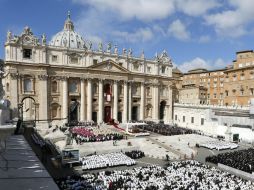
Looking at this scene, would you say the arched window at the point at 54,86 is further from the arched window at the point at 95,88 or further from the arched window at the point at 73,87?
the arched window at the point at 95,88

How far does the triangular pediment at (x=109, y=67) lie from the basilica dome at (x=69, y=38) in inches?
878

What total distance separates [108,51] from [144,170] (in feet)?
116

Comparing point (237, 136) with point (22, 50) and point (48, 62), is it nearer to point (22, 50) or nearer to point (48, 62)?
point (48, 62)

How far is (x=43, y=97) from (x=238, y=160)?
3512 cm

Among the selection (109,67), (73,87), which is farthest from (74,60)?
(109,67)

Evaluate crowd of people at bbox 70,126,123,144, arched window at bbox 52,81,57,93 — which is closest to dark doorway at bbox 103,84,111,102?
arched window at bbox 52,81,57,93

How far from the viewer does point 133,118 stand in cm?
6238

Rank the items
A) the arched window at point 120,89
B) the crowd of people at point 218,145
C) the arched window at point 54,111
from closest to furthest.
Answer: the crowd of people at point 218,145, the arched window at point 54,111, the arched window at point 120,89

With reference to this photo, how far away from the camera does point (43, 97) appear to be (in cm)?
4866

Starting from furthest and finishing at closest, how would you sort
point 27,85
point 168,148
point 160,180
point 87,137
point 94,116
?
point 94,116
point 27,85
point 87,137
point 168,148
point 160,180

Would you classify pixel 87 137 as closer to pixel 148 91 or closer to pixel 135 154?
pixel 135 154

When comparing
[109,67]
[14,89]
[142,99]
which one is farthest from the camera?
[142,99]

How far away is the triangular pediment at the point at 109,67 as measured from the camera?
2119 inches

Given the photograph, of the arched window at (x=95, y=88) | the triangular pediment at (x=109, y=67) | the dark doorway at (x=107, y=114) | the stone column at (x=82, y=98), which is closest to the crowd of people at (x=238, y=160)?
the stone column at (x=82, y=98)
